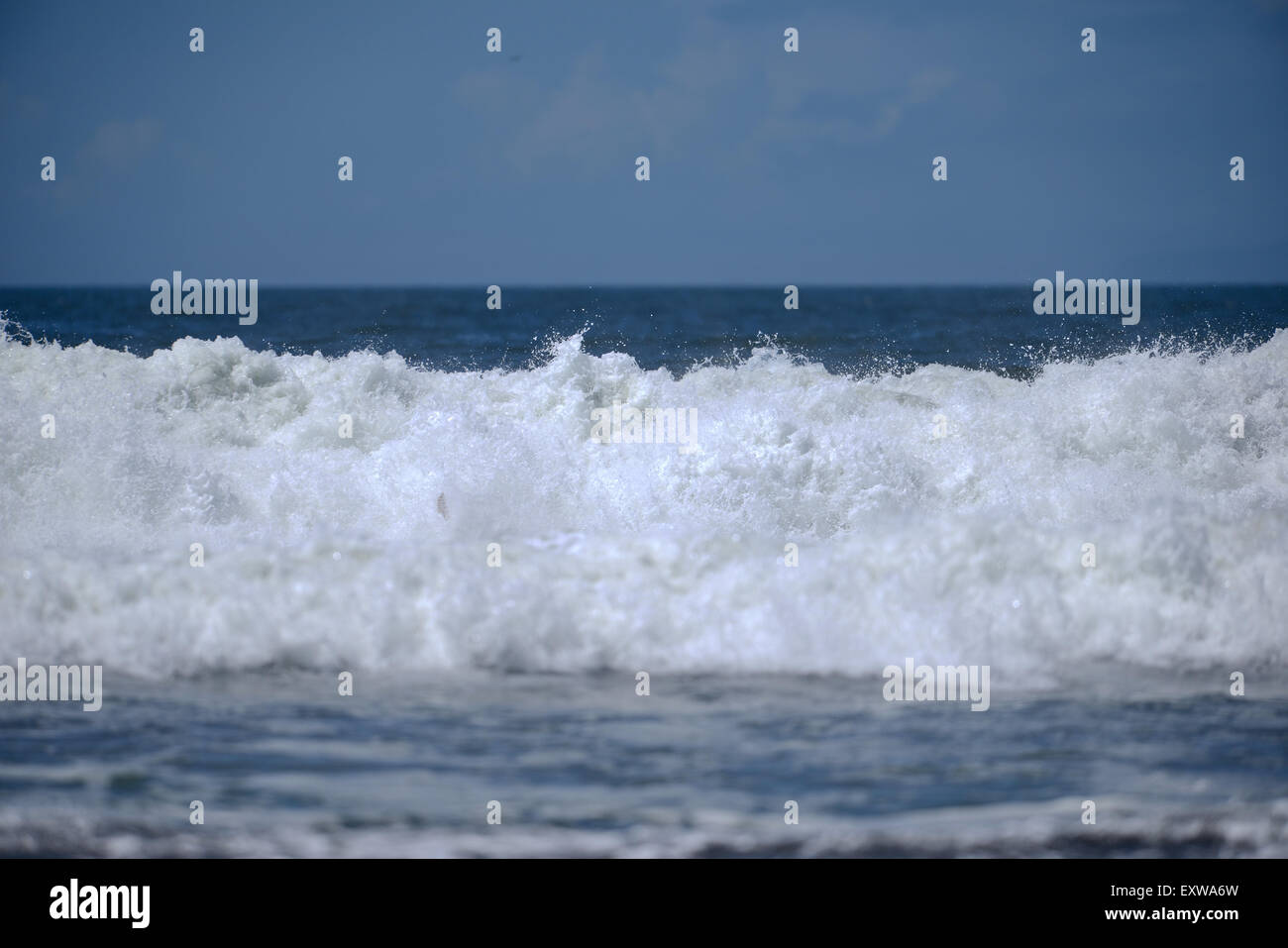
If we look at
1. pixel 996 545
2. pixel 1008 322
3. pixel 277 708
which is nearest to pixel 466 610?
pixel 277 708

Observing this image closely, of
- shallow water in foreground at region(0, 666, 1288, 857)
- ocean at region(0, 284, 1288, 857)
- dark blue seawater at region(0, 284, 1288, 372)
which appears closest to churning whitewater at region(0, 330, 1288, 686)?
ocean at region(0, 284, 1288, 857)

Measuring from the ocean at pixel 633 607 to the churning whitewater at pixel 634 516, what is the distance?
29 mm

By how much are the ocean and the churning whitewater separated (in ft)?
0.10

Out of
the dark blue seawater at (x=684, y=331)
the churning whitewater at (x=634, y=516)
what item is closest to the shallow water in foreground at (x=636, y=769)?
the churning whitewater at (x=634, y=516)

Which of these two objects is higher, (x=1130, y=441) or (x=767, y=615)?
(x=1130, y=441)

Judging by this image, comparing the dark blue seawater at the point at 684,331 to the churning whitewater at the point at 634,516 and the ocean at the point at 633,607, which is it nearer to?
the churning whitewater at the point at 634,516

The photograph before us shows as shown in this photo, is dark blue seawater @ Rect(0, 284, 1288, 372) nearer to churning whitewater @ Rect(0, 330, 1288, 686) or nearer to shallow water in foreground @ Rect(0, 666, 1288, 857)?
churning whitewater @ Rect(0, 330, 1288, 686)

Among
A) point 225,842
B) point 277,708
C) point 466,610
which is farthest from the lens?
point 466,610

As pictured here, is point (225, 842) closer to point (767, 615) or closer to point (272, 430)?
point (767, 615)

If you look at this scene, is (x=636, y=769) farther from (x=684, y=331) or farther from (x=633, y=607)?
(x=684, y=331)

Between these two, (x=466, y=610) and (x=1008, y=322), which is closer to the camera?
(x=466, y=610)

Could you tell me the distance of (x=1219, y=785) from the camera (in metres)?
4.82

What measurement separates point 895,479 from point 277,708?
5.25 meters

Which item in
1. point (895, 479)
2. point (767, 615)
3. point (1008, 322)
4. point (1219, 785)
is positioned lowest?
point (1219, 785)
